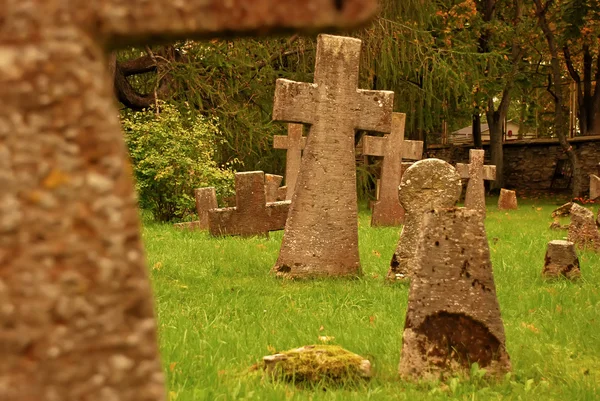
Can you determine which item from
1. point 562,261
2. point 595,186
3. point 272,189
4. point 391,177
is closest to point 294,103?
point 562,261

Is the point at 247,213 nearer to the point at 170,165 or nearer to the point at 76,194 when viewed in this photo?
the point at 170,165

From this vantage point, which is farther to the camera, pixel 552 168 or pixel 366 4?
pixel 552 168

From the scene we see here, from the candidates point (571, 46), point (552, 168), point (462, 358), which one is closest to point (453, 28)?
point (571, 46)

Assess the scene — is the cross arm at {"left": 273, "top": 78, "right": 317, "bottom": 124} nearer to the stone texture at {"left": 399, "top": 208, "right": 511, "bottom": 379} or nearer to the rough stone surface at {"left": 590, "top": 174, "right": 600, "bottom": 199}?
the stone texture at {"left": 399, "top": 208, "right": 511, "bottom": 379}

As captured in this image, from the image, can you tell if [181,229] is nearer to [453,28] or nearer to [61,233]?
[61,233]

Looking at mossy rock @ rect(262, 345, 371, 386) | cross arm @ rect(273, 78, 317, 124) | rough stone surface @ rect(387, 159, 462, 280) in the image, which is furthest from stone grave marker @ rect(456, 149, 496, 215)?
mossy rock @ rect(262, 345, 371, 386)

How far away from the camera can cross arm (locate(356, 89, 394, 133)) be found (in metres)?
9.39

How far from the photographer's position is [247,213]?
12.4 meters

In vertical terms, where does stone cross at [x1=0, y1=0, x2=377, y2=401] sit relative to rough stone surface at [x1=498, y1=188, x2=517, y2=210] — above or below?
above

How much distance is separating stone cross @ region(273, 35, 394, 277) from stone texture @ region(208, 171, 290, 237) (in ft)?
10.3

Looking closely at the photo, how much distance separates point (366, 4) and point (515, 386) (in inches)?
149

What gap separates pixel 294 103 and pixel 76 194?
780cm

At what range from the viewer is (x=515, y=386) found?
191 inches

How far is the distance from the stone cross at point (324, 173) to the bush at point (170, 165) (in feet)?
23.3
